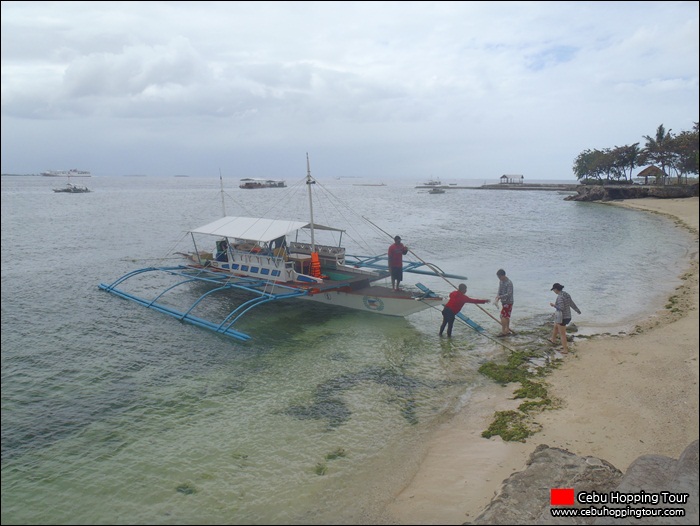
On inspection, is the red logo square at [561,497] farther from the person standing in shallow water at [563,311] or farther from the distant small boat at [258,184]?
the distant small boat at [258,184]

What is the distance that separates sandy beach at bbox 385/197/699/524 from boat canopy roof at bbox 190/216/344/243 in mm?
11685

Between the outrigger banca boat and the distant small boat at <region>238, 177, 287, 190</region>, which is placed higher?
the distant small boat at <region>238, 177, 287, 190</region>

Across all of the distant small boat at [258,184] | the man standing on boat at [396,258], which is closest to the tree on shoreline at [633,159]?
the man standing on boat at [396,258]

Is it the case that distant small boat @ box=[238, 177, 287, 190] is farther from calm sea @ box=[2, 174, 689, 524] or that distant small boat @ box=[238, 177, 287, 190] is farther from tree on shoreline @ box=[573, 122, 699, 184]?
calm sea @ box=[2, 174, 689, 524]

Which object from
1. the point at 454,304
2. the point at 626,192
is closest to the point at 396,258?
the point at 454,304

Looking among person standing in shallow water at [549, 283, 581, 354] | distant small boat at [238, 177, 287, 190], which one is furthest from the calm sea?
distant small boat at [238, 177, 287, 190]

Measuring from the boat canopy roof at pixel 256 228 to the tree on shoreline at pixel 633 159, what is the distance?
50.8 m

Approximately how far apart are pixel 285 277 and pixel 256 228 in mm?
3116

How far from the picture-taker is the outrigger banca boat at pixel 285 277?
17.3 m

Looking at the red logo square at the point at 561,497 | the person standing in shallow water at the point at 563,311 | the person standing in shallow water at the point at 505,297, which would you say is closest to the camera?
the red logo square at the point at 561,497

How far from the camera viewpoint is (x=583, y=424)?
8844 millimetres

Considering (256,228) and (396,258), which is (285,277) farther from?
(396,258)

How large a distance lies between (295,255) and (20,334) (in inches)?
456

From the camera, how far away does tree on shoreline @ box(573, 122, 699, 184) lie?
64.9 meters
